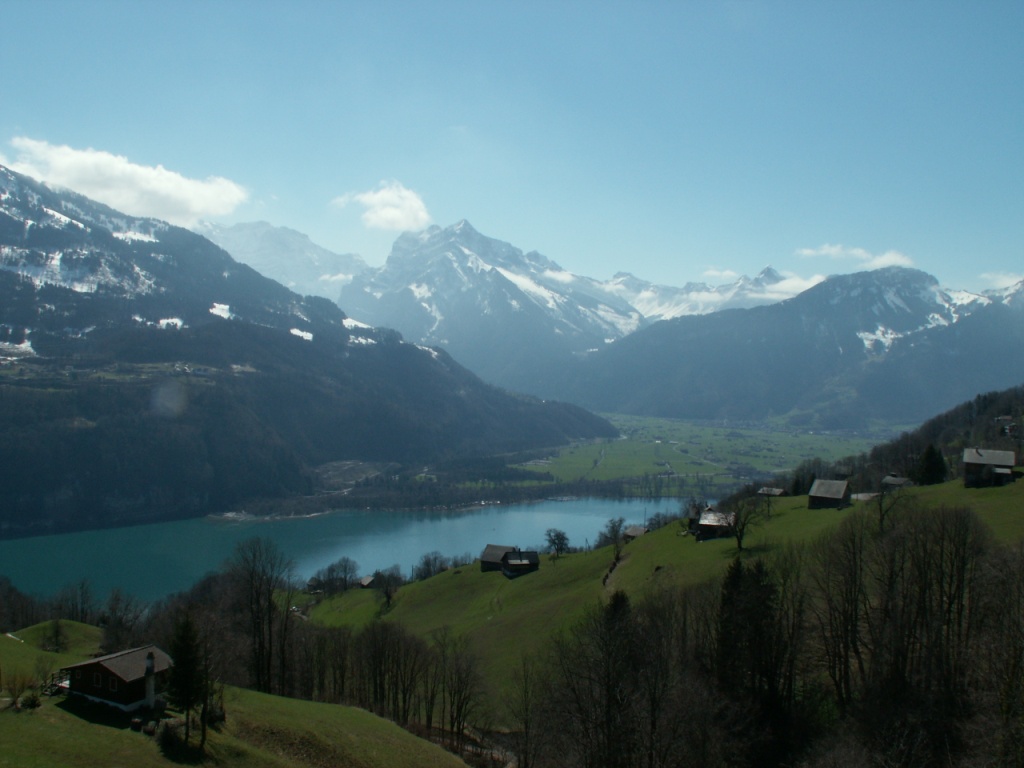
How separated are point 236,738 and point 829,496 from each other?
146 ft

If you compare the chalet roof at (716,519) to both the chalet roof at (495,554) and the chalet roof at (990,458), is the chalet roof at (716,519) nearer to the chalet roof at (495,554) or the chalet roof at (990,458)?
the chalet roof at (990,458)

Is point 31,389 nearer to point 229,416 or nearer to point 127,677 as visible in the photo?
point 229,416

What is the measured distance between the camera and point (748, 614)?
29062mm

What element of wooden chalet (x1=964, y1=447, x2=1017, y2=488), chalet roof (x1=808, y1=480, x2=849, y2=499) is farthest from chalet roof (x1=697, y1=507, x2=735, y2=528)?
wooden chalet (x1=964, y1=447, x2=1017, y2=488)

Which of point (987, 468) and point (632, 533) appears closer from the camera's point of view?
point (987, 468)

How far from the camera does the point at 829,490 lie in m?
54.6

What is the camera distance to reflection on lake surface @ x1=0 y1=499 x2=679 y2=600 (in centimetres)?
9719

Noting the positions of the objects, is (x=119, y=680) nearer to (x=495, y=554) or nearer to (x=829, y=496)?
(x=829, y=496)

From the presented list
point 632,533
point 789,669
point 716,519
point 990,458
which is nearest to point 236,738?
point 789,669

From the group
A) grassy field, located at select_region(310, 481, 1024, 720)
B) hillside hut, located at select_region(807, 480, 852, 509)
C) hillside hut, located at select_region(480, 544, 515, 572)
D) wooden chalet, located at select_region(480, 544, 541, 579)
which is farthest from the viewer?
hillside hut, located at select_region(480, 544, 515, 572)

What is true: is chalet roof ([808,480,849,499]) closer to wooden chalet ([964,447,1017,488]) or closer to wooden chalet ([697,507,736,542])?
wooden chalet ([697,507,736,542])

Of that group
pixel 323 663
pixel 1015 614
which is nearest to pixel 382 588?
pixel 323 663

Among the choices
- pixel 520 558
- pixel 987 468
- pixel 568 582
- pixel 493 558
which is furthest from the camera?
pixel 493 558

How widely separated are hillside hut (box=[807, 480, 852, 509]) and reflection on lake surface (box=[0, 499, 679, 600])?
55.7 metres
